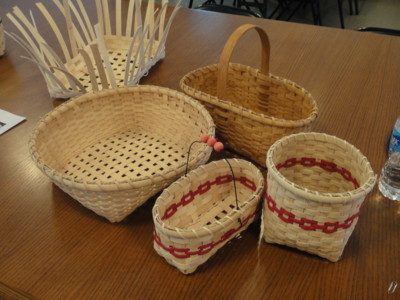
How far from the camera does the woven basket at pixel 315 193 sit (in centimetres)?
51

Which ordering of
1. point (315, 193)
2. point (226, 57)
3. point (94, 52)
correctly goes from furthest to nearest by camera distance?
point (94, 52) → point (226, 57) → point (315, 193)

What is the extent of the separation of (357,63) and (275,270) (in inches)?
31.3

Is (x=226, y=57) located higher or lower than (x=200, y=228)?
higher

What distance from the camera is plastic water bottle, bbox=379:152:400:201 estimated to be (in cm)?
69

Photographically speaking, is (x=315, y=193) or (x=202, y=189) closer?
(x=315, y=193)

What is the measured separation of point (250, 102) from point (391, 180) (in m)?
0.36

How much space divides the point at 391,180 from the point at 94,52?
656mm

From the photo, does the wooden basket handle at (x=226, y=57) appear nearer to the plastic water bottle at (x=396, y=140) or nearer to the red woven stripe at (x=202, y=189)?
the red woven stripe at (x=202, y=189)

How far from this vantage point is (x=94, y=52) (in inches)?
32.5

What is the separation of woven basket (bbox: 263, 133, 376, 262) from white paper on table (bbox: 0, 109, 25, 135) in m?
0.63

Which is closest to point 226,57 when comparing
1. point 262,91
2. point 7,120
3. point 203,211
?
point 262,91

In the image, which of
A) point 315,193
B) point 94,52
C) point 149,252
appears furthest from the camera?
point 94,52

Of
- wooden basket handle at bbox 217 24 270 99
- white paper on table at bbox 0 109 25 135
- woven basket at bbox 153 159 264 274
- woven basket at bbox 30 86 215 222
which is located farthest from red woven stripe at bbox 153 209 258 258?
white paper on table at bbox 0 109 25 135

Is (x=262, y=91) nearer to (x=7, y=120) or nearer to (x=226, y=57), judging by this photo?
(x=226, y=57)
